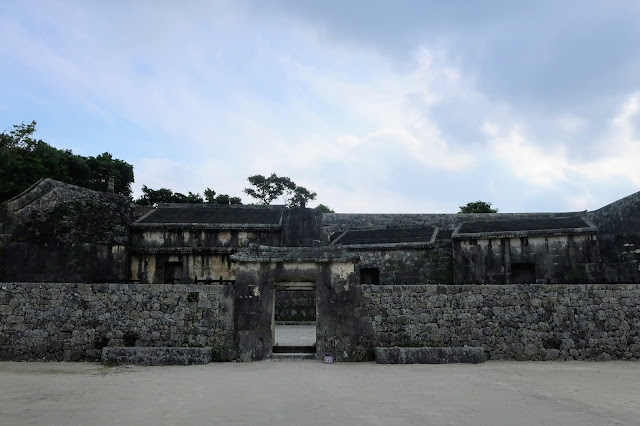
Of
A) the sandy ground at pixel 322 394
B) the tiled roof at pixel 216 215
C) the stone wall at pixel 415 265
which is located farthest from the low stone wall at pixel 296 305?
the sandy ground at pixel 322 394

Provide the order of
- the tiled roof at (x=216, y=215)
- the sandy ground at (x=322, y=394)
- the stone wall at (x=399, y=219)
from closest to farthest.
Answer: the sandy ground at (x=322, y=394), the tiled roof at (x=216, y=215), the stone wall at (x=399, y=219)

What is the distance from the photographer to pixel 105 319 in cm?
1334

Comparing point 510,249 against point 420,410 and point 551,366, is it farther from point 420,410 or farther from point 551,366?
point 420,410

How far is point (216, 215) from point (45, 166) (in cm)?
1529

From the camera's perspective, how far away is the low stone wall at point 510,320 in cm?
1331

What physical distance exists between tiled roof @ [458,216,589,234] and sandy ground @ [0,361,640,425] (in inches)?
480

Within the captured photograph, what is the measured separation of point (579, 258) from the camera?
22.4 m

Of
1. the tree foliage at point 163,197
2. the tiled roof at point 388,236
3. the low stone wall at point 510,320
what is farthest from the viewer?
the tree foliage at point 163,197

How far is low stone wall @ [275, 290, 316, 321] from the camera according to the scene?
26.2m

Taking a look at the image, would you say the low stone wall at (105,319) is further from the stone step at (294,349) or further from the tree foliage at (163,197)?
the tree foliage at (163,197)

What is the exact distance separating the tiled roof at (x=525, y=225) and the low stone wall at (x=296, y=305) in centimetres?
976

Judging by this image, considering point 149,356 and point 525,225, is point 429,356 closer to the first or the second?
point 149,356

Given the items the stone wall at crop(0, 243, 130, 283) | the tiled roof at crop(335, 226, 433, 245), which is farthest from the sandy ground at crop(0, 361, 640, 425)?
the tiled roof at crop(335, 226, 433, 245)

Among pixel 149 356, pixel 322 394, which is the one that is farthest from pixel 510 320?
pixel 149 356
